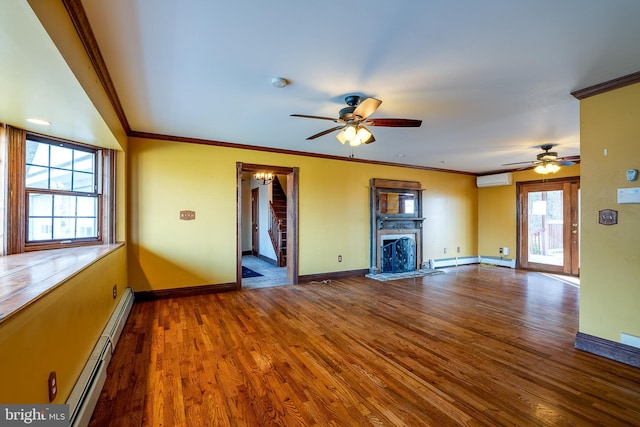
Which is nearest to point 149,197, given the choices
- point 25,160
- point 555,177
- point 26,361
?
point 25,160

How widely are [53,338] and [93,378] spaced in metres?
0.70

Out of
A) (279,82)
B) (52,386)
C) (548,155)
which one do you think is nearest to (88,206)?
(52,386)

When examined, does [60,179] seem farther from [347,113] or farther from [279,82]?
[347,113]

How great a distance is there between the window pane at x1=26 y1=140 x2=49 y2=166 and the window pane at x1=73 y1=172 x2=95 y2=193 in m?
0.35

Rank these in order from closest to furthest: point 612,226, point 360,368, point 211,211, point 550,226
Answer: point 360,368 → point 612,226 → point 211,211 → point 550,226

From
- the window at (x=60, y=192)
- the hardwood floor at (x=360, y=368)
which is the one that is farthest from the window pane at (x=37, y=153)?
the hardwood floor at (x=360, y=368)

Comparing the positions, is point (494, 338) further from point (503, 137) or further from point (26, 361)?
point (26, 361)

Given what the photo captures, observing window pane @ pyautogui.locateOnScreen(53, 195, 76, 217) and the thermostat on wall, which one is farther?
window pane @ pyautogui.locateOnScreen(53, 195, 76, 217)

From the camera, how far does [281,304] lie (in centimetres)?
409

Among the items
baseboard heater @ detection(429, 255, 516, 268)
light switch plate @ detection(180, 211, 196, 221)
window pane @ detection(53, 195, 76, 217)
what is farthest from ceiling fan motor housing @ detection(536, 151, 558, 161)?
window pane @ detection(53, 195, 76, 217)

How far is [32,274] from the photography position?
181 centimetres

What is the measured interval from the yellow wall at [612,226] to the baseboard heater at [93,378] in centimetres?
408

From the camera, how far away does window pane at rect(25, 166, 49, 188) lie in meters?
2.79

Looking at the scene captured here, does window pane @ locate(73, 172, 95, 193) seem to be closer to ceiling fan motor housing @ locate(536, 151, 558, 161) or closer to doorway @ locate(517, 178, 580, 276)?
ceiling fan motor housing @ locate(536, 151, 558, 161)
